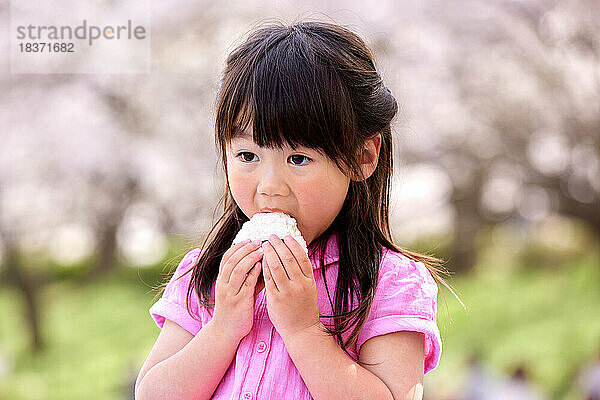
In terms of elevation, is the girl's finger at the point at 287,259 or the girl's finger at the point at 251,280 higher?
the girl's finger at the point at 287,259

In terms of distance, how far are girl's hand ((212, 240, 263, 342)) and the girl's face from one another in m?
0.06

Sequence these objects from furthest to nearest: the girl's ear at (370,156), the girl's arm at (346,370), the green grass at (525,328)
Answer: the green grass at (525,328), the girl's ear at (370,156), the girl's arm at (346,370)

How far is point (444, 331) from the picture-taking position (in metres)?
3.25

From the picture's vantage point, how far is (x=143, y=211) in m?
3.46

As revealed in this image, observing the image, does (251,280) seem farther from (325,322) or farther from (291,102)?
A: (291,102)

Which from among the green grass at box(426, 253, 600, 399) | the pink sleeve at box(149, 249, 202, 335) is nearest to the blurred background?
the green grass at box(426, 253, 600, 399)

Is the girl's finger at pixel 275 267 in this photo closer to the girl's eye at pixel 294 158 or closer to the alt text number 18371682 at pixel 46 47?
the girl's eye at pixel 294 158

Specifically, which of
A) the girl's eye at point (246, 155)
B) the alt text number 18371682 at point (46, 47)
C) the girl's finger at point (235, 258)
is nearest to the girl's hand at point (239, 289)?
the girl's finger at point (235, 258)

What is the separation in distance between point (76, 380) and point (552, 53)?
7.92ft

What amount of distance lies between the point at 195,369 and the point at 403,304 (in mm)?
284

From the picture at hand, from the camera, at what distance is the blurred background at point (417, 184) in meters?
3.26

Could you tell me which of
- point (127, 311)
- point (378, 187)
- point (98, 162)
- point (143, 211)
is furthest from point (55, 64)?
point (378, 187)

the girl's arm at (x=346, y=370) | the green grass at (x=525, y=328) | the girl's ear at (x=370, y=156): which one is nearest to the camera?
the girl's arm at (x=346, y=370)

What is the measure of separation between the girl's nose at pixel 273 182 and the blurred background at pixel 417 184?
7.42ft
